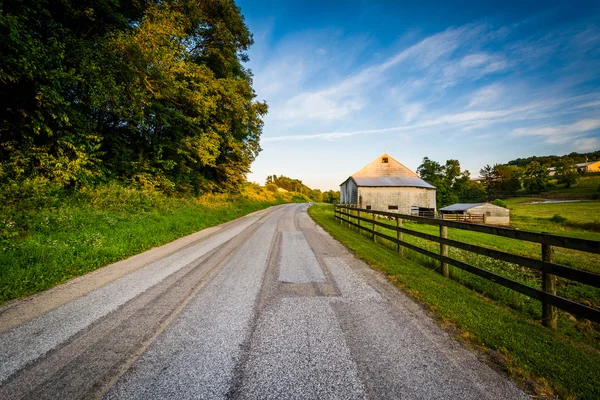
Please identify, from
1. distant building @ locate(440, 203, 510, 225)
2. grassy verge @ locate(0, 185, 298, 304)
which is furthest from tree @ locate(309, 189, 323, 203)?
grassy verge @ locate(0, 185, 298, 304)

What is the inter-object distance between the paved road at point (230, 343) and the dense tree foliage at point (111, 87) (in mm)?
6683

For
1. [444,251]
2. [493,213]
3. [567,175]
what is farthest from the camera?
[567,175]

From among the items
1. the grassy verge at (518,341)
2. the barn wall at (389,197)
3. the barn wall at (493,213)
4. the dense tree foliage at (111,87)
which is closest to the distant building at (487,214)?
the barn wall at (493,213)

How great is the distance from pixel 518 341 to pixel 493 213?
149 feet

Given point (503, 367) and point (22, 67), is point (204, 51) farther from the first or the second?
point (503, 367)

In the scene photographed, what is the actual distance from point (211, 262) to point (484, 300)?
5.59 m

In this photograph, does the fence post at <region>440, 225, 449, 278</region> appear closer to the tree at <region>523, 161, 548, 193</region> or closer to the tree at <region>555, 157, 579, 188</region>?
the tree at <region>523, 161, 548, 193</region>

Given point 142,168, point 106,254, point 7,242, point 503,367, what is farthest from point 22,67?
point 503,367

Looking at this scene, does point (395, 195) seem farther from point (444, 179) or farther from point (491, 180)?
point (491, 180)

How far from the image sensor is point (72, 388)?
1.90 metres

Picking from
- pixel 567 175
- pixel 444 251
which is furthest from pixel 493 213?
pixel 567 175

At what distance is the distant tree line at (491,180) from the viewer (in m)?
56.9

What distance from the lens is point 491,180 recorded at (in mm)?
96875

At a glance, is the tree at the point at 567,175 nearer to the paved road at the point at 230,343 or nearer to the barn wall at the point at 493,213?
the barn wall at the point at 493,213
